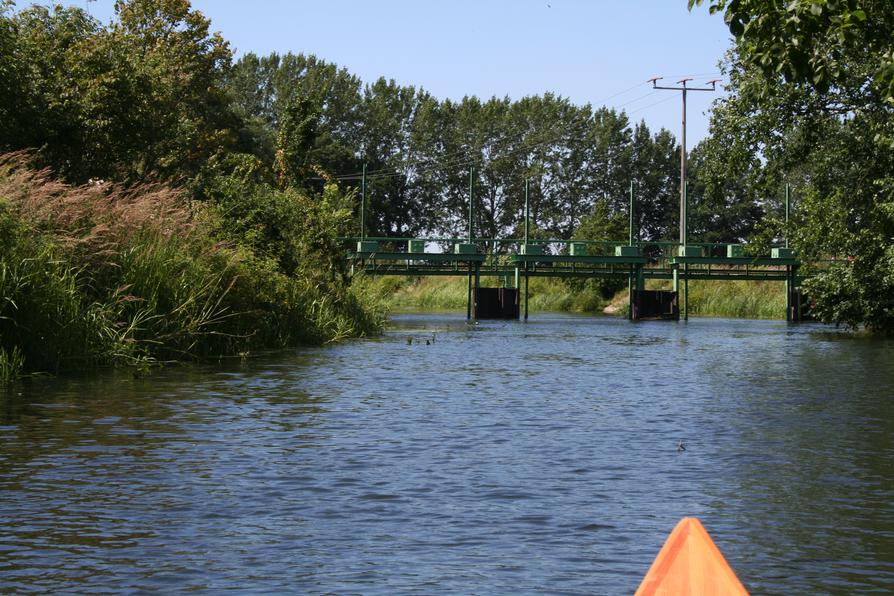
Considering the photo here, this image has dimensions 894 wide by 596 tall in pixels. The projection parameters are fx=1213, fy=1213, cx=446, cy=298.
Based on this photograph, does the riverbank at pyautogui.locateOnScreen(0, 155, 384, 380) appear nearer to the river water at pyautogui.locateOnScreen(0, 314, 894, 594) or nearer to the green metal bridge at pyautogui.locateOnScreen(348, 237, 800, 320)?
the river water at pyautogui.locateOnScreen(0, 314, 894, 594)

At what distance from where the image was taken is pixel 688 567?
154 inches

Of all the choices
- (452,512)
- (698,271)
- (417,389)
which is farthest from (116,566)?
(698,271)

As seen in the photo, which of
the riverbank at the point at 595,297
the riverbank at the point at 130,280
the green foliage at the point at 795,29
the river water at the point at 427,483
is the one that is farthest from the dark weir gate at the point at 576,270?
the green foliage at the point at 795,29

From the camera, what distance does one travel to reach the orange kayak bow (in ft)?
12.6

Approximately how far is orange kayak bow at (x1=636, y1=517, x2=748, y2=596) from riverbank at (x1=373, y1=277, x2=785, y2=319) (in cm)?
7275

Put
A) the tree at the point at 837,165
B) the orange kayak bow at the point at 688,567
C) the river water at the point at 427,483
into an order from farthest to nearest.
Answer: the tree at the point at 837,165
the river water at the point at 427,483
the orange kayak bow at the point at 688,567

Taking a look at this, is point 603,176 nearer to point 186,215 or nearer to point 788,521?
point 186,215

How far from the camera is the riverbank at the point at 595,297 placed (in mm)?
78312

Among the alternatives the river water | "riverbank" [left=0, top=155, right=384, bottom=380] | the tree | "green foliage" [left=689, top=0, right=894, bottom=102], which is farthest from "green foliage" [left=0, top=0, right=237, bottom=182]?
"green foliage" [left=689, top=0, right=894, bottom=102]

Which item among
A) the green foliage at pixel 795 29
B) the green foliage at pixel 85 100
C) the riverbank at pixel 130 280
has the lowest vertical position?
the riverbank at pixel 130 280

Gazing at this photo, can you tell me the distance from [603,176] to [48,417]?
113086 millimetres

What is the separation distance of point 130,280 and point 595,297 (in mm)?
68307

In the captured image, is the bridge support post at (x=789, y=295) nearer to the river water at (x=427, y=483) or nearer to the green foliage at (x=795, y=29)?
the river water at (x=427, y=483)

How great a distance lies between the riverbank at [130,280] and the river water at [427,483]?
922 millimetres
